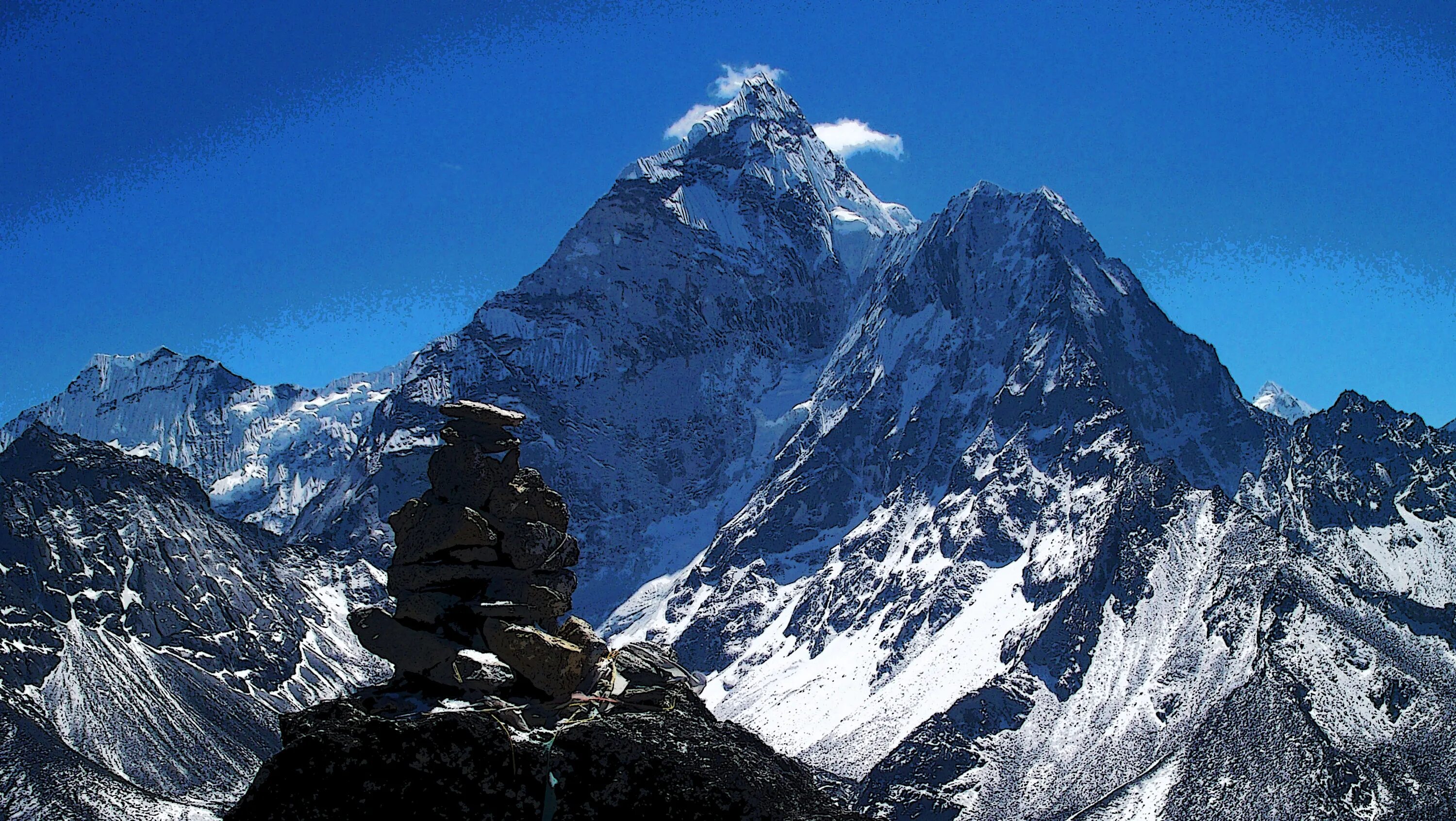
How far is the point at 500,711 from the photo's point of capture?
25.6 m

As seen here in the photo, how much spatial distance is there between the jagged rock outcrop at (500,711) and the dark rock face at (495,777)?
2 cm

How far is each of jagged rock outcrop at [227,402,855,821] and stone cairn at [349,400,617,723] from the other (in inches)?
1.3

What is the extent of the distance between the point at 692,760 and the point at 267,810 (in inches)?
264

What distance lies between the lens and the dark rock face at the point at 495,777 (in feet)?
79.9

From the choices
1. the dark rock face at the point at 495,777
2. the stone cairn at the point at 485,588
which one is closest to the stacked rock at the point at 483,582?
the stone cairn at the point at 485,588

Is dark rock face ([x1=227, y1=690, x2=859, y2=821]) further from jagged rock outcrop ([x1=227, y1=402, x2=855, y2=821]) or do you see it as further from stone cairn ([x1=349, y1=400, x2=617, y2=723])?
stone cairn ([x1=349, y1=400, x2=617, y2=723])

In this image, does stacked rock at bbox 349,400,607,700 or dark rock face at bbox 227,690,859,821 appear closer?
dark rock face at bbox 227,690,859,821

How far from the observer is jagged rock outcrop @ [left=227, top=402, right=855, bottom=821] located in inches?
962

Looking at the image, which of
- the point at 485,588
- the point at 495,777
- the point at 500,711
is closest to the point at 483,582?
the point at 485,588

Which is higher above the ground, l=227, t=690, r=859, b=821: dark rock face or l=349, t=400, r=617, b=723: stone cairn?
l=349, t=400, r=617, b=723: stone cairn

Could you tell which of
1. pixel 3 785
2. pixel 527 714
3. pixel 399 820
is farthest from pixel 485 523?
pixel 3 785

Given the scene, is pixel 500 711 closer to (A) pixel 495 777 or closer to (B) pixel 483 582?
(A) pixel 495 777

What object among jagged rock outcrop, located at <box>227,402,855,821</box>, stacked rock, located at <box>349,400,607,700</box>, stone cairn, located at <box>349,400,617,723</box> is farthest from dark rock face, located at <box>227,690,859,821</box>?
stacked rock, located at <box>349,400,607,700</box>

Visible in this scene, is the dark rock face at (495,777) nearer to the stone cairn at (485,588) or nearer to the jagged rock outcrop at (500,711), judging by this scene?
the jagged rock outcrop at (500,711)
